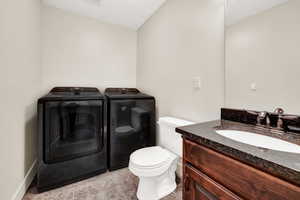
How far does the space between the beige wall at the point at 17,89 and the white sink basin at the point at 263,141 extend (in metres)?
1.66

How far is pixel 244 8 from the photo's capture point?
1.08 m

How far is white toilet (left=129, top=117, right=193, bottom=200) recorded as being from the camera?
124cm

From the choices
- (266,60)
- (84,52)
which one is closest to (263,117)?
(266,60)

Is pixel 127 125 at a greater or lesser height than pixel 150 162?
greater

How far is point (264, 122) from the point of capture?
92 cm

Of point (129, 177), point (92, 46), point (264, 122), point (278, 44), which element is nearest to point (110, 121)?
point (129, 177)

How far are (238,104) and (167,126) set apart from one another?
0.77 metres

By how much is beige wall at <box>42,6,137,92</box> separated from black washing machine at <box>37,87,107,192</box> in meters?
0.68

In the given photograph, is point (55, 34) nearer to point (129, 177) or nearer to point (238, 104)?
point (129, 177)

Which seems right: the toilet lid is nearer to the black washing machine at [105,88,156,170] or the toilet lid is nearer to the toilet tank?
the toilet tank

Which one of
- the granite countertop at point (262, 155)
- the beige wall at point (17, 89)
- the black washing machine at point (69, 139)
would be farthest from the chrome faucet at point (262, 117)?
the beige wall at point (17, 89)

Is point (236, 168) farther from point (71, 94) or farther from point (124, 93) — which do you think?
point (124, 93)

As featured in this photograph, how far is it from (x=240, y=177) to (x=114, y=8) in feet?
8.12

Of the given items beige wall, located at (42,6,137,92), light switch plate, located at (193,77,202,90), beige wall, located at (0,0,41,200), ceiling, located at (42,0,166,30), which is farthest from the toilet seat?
ceiling, located at (42,0,166,30)
